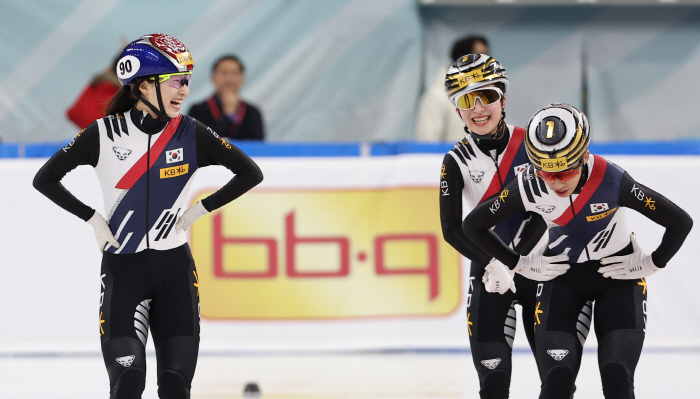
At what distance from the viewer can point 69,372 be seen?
22.7ft

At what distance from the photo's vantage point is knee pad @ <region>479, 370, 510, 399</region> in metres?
4.53

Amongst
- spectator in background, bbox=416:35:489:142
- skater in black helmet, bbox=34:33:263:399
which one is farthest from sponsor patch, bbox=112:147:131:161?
spectator in background, bbox=416:35:489:142

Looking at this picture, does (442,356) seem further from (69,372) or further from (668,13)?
(668,13)

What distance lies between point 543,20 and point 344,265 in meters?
5.06

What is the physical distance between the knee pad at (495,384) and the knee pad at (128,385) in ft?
5.31

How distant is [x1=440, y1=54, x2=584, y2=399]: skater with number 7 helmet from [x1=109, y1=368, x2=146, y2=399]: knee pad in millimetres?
1614

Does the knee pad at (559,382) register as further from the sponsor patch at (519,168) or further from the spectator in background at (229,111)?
the spectator in background at (229,111)

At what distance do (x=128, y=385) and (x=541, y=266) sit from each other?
1.95 m

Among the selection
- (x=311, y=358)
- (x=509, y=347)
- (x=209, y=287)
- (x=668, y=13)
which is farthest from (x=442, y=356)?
(x=668, y=13)

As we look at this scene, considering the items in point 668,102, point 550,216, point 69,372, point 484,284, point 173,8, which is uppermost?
point 173,8

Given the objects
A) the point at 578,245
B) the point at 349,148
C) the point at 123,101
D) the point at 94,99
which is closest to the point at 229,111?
the point at 349,148

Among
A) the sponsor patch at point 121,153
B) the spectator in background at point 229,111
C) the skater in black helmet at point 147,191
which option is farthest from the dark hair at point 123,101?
the spectator in background at point 229,111

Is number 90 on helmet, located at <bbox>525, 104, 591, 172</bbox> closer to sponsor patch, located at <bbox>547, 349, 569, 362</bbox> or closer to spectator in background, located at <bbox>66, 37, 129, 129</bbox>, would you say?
sponsor patch, located at <bbox>547, 349, 569, 362</bbox>

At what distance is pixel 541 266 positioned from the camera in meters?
4.46
